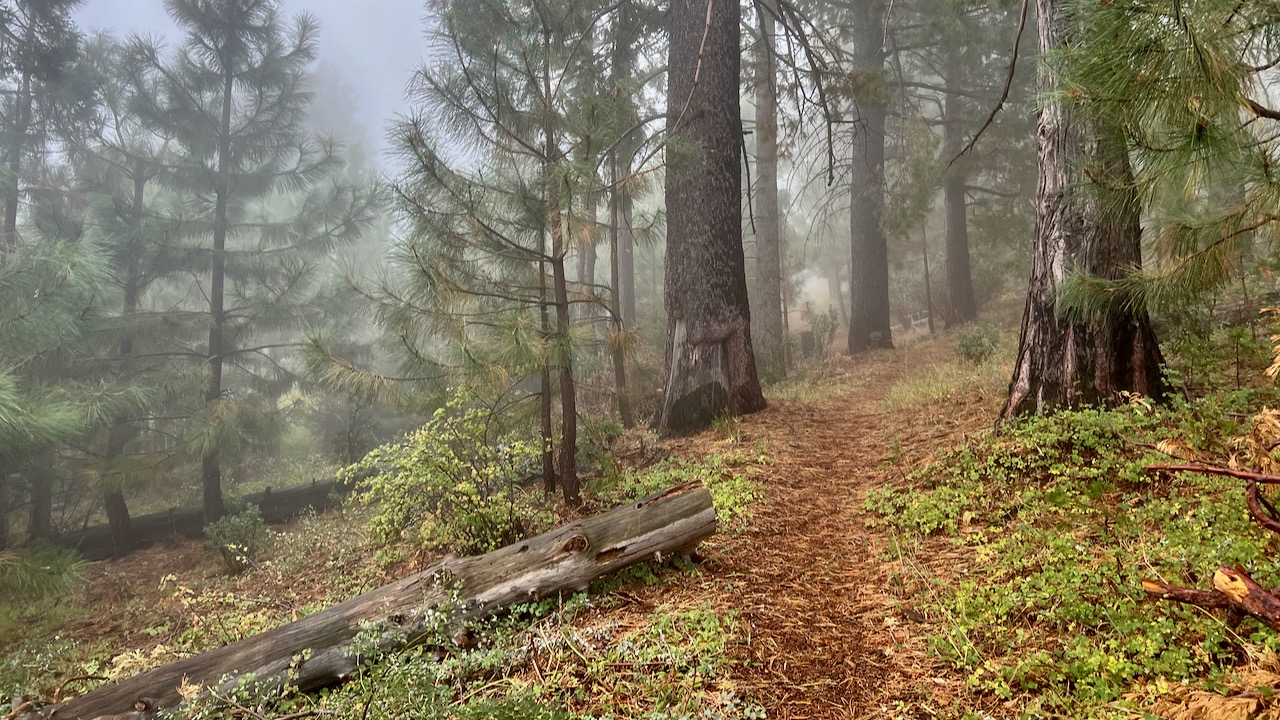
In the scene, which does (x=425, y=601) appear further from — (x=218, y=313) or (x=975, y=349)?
(x=218, y=313)

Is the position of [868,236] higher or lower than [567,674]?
higher

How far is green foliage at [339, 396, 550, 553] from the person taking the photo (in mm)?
4297

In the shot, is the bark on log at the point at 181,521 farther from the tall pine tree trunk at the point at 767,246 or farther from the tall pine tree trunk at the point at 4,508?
the tall pine tree trunk at the point at 767,246

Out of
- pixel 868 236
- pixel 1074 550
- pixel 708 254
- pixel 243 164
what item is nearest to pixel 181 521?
pixel 243 164

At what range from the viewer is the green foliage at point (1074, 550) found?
2.07 m

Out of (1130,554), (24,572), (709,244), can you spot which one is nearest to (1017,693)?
(1130,554)

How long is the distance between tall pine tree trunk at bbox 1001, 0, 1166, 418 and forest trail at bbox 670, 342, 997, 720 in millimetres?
768

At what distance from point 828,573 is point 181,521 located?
14456 millimetres

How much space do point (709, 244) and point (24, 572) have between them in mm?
Answer: 7707

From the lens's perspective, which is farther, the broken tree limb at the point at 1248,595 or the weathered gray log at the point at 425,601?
the weathered gray log at the point at 425,601

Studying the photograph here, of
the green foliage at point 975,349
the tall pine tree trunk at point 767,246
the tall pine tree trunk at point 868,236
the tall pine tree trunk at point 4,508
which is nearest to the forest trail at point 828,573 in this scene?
the green foliage at point 975,349

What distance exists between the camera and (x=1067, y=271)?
4.25 m

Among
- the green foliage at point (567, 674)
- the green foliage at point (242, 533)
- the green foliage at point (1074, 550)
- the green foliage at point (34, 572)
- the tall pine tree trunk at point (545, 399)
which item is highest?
the tall pine tree trunk at point (545, 399)

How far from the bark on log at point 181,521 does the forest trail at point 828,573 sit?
9.73m
